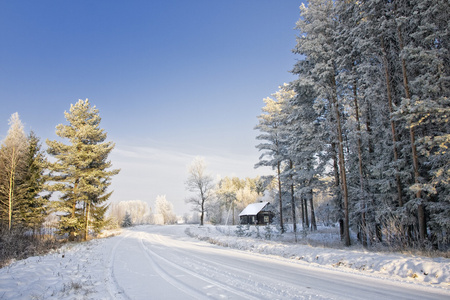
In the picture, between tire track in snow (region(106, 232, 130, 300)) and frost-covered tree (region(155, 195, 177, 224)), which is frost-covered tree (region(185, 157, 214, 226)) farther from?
frost-covered tree (region(155, 195, 177, 224))

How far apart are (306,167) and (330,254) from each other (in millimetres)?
11670

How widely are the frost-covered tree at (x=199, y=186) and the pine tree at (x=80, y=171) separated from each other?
22697mm

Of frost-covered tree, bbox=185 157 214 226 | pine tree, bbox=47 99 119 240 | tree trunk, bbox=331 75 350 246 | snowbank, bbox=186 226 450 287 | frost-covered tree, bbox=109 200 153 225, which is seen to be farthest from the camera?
frost-covered tree, bbox=109 200 153 225

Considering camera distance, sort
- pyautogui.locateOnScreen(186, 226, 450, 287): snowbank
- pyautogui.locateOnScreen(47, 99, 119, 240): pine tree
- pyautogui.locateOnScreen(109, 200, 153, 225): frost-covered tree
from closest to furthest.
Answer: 1. pyautogui.locateOnScreen(186, 226, 450, 287): snowbank
2. pyautogui.locateOnScreen(47, 99, 119, 240): pine tree
3. pyautogui.locateOnScreen(109, 200, 153, 225): frost-covered tree

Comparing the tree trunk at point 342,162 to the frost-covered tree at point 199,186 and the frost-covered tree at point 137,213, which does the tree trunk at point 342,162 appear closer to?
the frost-covered tree at point 199,186

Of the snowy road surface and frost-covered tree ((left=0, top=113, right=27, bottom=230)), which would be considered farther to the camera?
frost-covered tree ((left=0, top=113, right=27, bottom=230))

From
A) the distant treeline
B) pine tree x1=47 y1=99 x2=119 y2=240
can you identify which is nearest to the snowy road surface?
the distant treeline

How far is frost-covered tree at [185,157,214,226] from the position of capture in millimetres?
44219

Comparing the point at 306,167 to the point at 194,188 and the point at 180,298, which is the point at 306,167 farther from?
the point at 194,188

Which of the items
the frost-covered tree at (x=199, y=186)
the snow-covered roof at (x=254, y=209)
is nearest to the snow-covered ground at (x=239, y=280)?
the frost-covered tree at (x=199, y=186)

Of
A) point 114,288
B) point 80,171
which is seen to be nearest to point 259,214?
point 80,171

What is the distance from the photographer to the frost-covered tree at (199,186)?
4422cm

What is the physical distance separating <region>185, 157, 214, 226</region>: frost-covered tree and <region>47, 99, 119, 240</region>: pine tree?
22697 mm

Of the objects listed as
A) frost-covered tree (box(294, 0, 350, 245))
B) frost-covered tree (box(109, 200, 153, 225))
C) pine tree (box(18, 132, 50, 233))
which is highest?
frost-covered tree (box(294, 0, 350, 245))
